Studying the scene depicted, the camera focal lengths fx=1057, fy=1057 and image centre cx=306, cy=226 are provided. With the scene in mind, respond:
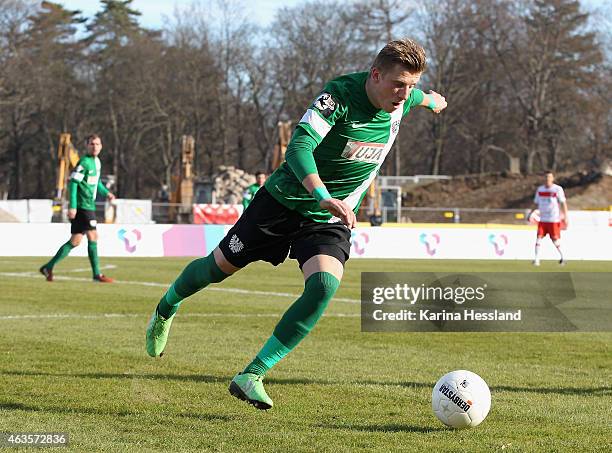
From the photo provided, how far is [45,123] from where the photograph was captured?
218 ft

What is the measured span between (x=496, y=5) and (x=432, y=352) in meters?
54.6

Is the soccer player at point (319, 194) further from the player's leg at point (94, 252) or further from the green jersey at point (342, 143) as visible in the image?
the player's leg at point (94, 252)

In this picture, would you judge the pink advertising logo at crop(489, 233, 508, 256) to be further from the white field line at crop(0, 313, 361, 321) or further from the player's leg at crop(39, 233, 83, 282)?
the white field line at crop(0, 313, 361, 321)

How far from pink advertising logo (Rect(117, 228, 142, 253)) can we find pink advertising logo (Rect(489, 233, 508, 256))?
370 inches

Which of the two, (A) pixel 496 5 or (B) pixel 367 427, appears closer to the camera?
(B) pixel 367 427

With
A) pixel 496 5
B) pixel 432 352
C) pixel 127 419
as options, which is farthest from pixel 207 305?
pixel 496 5

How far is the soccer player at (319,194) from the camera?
18.3 ft

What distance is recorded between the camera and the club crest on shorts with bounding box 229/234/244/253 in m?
6.14

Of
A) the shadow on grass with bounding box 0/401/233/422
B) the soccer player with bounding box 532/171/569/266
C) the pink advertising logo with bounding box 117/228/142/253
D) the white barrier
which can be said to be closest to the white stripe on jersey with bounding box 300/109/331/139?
the shadow on grass with bounding box 0/401/233/422

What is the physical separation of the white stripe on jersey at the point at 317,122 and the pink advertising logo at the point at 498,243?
23.0 meters

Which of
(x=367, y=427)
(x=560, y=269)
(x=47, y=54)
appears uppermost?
(x=47, y=54)

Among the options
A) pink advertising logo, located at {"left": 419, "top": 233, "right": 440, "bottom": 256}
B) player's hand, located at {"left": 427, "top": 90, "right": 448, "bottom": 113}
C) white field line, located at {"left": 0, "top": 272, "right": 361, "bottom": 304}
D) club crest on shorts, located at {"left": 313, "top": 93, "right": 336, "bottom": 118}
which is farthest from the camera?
pink advertising logo, located at {"left": 419, "top": 233, "right": 440, "bottom": 256}

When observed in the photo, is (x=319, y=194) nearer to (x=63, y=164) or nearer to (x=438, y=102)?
(x=438, y=102)

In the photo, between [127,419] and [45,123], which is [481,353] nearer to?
[127,419]
